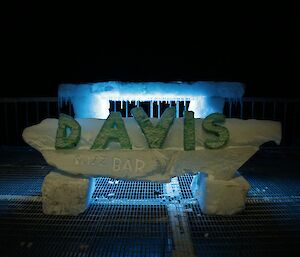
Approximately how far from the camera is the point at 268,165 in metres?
6.19

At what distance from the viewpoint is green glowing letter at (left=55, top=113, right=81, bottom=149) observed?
12.3ft

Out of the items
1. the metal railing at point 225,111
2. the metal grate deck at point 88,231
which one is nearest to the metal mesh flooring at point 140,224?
the metal grate deck at point 88,231

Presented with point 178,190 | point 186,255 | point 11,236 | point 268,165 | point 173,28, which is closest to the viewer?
point 186,255

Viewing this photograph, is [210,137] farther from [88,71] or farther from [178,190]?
[88,71]

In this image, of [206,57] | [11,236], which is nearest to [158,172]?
[11,236]

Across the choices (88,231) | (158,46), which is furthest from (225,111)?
(88,231)

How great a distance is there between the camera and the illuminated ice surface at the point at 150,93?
5.88 metres

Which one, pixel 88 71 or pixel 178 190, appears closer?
pixel 178 190

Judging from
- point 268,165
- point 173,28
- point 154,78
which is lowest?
point 268,165

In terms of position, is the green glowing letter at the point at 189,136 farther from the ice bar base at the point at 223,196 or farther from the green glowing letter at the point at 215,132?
the ice bar base at the point at 223,196

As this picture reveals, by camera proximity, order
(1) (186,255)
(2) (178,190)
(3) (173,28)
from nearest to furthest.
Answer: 1. (1) (186,255)
2. (2) (178,190)
3. (3) (173,28)

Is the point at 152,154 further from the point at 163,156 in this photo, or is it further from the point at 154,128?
the point at 154,128

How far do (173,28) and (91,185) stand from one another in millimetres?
4170

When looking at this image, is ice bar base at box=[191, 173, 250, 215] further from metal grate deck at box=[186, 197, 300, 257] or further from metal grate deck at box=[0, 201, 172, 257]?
metal grate deck at box=[0, 201, 172, 257]
